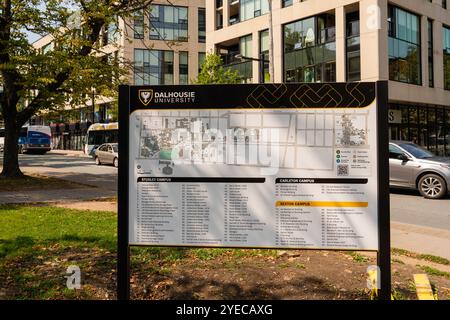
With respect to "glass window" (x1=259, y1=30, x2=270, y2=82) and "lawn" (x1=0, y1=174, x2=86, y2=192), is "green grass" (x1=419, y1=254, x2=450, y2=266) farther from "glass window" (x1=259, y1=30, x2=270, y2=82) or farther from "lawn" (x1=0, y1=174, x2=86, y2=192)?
"glass window" (x1=259, y1=30, x2=270, y2=82)

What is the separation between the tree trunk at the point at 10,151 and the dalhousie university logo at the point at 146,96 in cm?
1445

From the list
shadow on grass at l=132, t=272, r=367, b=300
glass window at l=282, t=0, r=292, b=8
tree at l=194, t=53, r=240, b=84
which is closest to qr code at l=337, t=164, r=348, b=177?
shadow on grass at l=132, t=272, r=367, b=300

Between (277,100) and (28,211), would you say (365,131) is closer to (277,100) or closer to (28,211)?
(277,100)

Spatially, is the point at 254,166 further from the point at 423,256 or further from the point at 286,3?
the point at 286,3

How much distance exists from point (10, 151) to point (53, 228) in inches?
415

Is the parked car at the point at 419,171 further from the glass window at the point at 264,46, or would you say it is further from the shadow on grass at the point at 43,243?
the glass window at the point at 264,46

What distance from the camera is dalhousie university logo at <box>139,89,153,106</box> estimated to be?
397cm

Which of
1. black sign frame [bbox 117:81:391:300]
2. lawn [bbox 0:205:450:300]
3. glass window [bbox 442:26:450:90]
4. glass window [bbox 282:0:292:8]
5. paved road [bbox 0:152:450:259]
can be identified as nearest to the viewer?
black sign frame [bbox 117:81:391:300]

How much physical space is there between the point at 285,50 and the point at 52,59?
74.3ft

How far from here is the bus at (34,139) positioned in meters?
47.9

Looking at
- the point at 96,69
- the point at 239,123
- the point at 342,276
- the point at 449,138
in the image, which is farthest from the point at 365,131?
the point at 449,138

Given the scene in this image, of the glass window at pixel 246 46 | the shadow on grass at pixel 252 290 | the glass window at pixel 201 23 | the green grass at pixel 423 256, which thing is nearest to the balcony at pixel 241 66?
the glass window at pixel 246 46

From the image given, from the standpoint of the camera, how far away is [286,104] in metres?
3.83

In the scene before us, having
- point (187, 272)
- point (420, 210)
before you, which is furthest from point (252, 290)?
point (420, 210)
